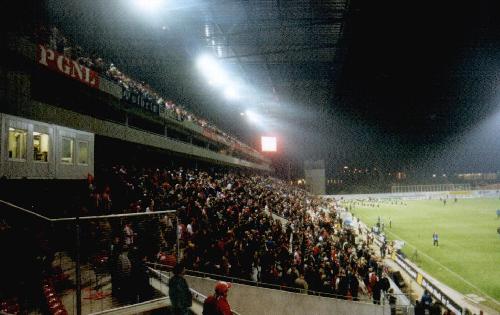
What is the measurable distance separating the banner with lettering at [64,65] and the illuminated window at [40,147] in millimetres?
2563

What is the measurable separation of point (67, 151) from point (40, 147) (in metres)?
1.67

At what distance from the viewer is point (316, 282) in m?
11.1

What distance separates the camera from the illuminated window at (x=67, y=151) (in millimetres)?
15484

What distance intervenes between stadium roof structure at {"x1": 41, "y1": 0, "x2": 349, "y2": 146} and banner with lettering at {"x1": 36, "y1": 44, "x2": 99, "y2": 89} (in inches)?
131

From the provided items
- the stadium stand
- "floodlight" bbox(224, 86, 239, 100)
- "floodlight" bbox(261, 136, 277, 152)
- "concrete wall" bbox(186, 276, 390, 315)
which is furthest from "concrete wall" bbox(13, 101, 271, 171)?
"floodlight" bbox(261, 136, 277, 152)

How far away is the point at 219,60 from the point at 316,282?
14.6 m

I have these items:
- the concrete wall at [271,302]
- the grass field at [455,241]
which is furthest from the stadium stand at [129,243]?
the grass field at [455,241]

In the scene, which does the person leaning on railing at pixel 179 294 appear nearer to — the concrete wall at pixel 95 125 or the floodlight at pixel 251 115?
the concrete wall at pixel 95 125

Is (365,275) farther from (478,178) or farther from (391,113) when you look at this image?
(478,178)

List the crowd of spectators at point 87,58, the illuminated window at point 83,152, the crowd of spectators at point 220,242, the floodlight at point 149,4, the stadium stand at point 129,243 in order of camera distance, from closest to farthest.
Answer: the stadium stand at point 129,243
the crowd of spectators at point 220,242
the crowd of spectators at point 87,58
the floodlight at point 149,4
the illuminated window at point 83,152

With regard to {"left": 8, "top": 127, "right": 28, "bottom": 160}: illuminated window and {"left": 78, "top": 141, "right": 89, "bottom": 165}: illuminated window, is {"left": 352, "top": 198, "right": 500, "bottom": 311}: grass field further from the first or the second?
{"left": 8, "top": 127, "right": 28, "bottom": 160}: illuminated window

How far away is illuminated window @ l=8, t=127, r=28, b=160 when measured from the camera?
12531 millimetres

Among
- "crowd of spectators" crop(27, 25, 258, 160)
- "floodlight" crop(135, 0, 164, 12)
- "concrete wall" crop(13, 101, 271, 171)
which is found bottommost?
"concrete wall" crop(13, 101, 271, 171)

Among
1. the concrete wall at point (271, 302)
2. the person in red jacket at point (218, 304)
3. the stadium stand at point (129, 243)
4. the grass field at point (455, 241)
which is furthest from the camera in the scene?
the grass field at point (455, 241)
